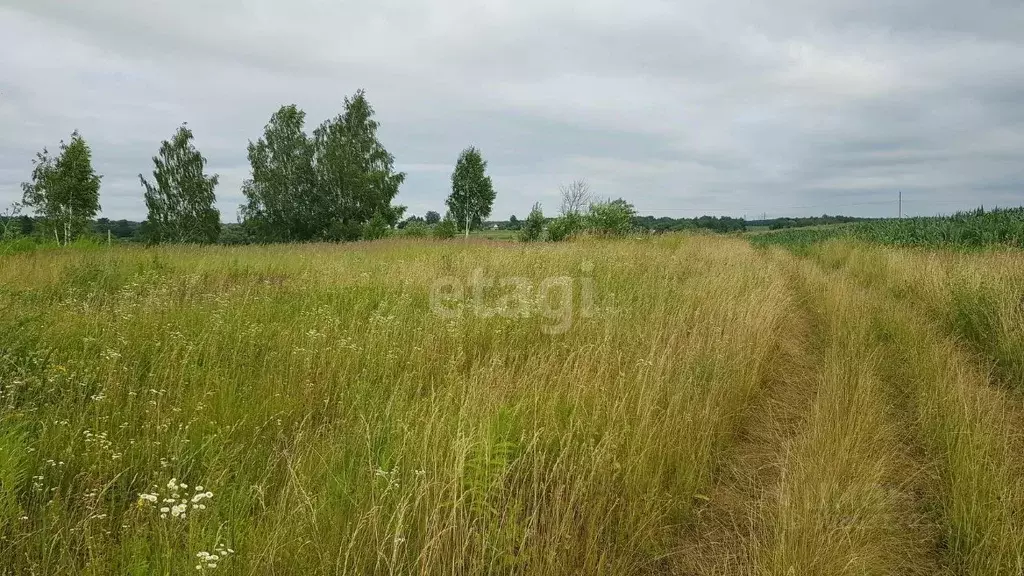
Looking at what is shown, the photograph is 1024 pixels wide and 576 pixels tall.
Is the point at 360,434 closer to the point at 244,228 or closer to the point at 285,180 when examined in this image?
the point at 285,180

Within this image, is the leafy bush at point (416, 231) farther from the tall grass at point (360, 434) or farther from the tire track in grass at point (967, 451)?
the tire track in grass at point (967, 451)

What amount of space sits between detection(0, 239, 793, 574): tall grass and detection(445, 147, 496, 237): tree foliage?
4383 cm

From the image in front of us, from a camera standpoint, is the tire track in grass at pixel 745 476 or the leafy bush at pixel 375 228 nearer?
the tire track in grass at pixel 745 476

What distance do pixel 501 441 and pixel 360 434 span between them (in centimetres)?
77

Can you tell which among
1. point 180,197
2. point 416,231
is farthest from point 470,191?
point 180,197

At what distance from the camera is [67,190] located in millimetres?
25078

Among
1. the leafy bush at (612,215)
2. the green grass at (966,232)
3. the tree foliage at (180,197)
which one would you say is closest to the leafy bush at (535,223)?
the leafy bush at (612,215)

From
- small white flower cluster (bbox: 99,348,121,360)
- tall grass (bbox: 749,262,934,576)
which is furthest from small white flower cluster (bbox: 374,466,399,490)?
small white flower cluster (bbox: 99,348,121,360)

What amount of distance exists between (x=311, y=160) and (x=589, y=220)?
897 inches

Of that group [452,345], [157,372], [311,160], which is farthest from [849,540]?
[311,160]

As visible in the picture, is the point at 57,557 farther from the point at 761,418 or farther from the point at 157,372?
the point at 761,418

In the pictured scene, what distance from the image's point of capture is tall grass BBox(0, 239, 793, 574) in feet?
6.08

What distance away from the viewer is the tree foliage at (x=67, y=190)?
82.3 feet

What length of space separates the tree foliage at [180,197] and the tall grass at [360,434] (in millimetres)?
32258
